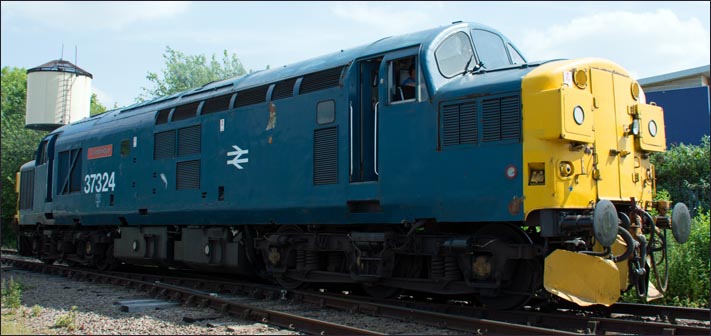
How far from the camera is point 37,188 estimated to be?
17469 mm

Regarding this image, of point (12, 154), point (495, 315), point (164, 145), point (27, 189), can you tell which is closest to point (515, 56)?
point (495, 315)

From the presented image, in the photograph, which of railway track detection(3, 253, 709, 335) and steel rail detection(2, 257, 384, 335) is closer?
railway track detection(3, 253, 709, 335)

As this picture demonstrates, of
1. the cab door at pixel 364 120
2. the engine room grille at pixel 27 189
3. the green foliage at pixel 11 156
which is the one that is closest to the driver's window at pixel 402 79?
the cab door at pixel 364 120

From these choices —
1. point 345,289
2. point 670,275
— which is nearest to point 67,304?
point 345,289

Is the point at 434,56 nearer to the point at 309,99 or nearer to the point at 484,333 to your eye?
the point at 309,99

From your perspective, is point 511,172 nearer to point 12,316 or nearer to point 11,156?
point 12,316

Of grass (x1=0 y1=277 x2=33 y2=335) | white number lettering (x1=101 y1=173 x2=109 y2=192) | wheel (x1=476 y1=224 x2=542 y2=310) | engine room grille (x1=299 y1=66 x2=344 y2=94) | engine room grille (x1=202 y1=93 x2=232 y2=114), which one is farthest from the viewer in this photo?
white number lettering (x1=101 y1=173 x2=109 y2=192)

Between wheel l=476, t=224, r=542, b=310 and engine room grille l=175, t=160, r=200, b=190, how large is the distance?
19.8 feet

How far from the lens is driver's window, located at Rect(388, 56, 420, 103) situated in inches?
328

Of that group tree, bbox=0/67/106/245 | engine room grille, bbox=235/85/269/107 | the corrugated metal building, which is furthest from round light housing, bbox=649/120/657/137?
tree, bbox=0/67/106/245

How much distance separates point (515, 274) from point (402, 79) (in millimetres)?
3002

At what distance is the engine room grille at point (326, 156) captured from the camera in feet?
29.3

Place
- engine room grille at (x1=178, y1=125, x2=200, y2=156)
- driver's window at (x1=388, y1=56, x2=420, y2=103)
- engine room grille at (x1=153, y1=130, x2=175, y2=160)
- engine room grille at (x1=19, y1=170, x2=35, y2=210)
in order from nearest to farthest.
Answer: driver's window at (x1=388, y1=56, x2=420, y2=103) < engine room grille at (x1=178, y1=125, x2=200, y2=156) < engine room grille at (x1=153, y1=130, x2=175, y2=160) < engine room grille at (x1=19, y1=170, x2=35, y2=210)

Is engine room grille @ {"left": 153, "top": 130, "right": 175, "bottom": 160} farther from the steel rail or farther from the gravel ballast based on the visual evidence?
the gravel ballast
